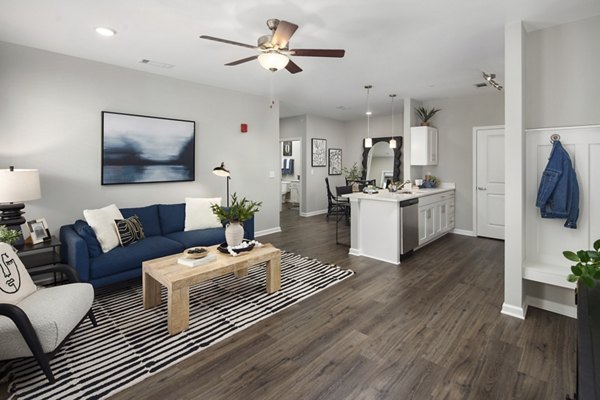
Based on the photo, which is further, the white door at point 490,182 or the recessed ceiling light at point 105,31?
the white door at point 490,182

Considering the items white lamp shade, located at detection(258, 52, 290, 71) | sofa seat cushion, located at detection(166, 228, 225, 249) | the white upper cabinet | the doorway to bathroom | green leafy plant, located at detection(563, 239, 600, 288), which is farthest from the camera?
the doorway to bathroom

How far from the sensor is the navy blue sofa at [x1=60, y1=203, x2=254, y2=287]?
9.93 ft

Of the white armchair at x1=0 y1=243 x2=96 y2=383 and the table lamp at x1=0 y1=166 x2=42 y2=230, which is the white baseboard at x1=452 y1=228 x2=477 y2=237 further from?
the table lamp at x1=0 y1=166 x2=42 y2=230

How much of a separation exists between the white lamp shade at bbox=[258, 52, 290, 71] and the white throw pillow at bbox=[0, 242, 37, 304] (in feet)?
8.11

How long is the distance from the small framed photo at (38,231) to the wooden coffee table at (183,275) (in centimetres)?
130

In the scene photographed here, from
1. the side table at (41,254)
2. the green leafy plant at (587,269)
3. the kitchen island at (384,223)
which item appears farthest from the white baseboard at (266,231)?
the green leafy plant at (587,269)

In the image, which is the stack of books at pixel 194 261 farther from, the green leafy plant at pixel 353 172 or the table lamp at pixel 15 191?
the green leafy plant at pixel 353 172

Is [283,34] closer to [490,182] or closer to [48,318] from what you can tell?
[48,318]

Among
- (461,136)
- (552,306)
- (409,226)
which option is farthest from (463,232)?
(552,306)

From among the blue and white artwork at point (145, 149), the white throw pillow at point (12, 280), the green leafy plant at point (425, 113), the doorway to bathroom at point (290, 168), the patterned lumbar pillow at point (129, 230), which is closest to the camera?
the white throw pillow at point (12, 280)

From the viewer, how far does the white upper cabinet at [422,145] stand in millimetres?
5809

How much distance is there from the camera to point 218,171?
4.41 m

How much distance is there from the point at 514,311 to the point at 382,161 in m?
5.59

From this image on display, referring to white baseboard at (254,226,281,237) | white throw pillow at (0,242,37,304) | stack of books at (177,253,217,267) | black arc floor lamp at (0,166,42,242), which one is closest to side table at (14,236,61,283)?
black arc floor lamp at (0,166,42,242)
